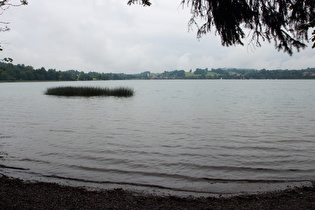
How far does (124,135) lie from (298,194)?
30.8ft

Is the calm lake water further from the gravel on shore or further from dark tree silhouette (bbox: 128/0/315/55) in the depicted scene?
dark tree silhouette (bbox: 128/0/315/55)

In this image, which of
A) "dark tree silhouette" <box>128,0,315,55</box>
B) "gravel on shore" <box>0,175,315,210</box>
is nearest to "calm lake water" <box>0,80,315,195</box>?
"gravel on shore" <box>0,175,315,210</box>

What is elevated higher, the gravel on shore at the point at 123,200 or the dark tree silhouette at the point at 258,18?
the dark tree silhouette at the point at 258,18

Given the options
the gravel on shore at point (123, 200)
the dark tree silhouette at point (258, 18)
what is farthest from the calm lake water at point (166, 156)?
the dark tree silhouette at point (258, 18)

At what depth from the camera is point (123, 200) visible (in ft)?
17.2

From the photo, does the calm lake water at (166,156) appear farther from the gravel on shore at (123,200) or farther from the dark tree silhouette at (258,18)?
the dark tree silhouette at (258,18)

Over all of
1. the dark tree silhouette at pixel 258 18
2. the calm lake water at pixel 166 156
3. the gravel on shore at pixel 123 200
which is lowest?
the calm lake water at pixel 166 156

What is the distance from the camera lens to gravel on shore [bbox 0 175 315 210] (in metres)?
4.74

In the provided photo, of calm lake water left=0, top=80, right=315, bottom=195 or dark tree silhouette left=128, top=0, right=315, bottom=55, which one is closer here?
dark tree silhouette left=128, top=0, right=315, bottom=55

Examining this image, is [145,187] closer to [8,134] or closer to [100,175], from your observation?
[100,175]

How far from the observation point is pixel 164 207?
4.89m

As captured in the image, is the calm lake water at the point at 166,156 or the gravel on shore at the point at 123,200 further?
the calm lake water at the point at 166,156

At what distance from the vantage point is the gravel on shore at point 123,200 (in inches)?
187

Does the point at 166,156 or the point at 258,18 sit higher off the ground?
the point at 258,18
